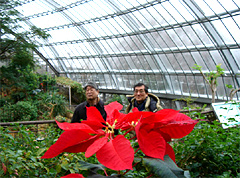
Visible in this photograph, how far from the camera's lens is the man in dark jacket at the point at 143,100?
10.6 feet

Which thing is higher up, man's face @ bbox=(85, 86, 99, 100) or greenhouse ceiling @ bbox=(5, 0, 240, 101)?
greenhouse ceiling @ bbox=(5, 0, 240, 101)

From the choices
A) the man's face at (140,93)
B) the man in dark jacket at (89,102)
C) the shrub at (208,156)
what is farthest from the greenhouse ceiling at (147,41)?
the shrub at (208,156)

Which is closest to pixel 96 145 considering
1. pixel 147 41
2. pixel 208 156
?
pixel 208 156

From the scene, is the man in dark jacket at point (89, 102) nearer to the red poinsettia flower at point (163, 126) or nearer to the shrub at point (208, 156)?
the shrub at point (208, 156)

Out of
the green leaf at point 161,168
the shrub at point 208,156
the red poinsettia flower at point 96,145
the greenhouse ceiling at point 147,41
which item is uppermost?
the greenhouse ceiling at point 147,41

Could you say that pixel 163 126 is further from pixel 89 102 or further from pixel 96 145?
pixel 89 102

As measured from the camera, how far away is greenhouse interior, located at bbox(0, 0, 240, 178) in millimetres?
763

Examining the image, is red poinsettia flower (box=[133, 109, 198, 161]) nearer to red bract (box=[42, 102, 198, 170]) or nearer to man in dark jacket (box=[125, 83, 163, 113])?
red bract (box=[42, 102, 198, 170])

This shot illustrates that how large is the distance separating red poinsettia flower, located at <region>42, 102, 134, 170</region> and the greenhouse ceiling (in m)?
11.5

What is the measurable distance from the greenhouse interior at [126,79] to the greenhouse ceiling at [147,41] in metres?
0.07

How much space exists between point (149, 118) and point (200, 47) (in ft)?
53.0

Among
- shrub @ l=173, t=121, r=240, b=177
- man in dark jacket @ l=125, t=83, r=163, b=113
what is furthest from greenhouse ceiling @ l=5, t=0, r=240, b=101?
shrub @ l=173, t=121, r=240, b=177

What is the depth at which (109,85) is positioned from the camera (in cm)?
2520

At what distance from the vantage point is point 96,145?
62cm
